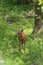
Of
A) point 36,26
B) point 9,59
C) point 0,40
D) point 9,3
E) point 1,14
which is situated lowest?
point 9,59

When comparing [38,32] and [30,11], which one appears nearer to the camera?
[38,32]

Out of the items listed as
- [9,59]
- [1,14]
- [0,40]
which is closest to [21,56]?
[9,59]

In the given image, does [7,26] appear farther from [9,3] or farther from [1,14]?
[9,3]

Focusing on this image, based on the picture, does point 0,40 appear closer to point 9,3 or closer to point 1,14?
point 1,14

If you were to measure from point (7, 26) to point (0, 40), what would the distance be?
93.2 inches

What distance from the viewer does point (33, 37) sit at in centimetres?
1334

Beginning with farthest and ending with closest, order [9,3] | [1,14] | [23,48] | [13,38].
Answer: [9,3] < [1,14] < [13,38] < [23,48]

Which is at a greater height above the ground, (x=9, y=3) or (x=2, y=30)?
(x=9, y=3)

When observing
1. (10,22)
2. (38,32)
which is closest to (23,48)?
(38,32)

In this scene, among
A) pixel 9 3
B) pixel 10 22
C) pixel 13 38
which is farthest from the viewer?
pixel 9 3

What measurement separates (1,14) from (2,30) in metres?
3.61

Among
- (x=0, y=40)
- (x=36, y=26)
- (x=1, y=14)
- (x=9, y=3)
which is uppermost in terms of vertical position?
(x=9, y=3)

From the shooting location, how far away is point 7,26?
14953mm

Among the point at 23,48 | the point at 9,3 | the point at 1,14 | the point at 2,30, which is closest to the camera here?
the point at 23,48
